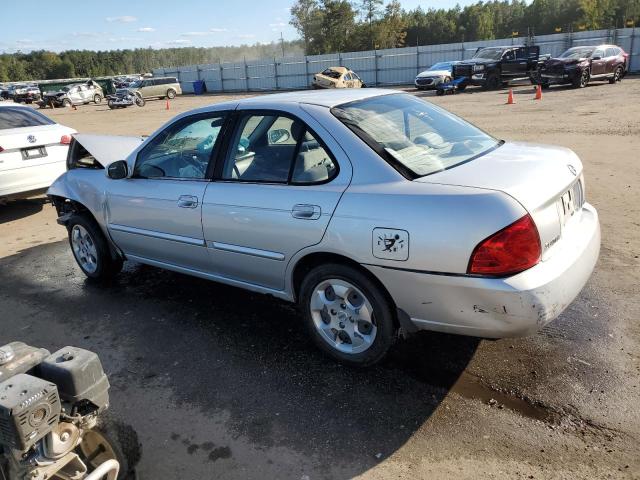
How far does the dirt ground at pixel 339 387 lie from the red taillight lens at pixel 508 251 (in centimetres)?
85

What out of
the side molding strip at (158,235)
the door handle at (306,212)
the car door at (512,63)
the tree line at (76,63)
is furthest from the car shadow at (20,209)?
the tree line at (76,63)

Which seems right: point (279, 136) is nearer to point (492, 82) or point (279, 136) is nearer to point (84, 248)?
point (84, 248)

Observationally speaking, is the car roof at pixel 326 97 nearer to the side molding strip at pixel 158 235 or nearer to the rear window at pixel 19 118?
the side molding strip at pixel 158 235

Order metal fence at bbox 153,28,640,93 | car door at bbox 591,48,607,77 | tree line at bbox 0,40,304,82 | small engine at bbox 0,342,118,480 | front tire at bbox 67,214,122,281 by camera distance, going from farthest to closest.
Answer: tree line at bbox 0,40,304,82
metal fence at bbox 153,28,640,93
car door at bbox 591,48,607,77
front tire at bbox 67,214,122,281
small engine at bbox 0,342,118,480

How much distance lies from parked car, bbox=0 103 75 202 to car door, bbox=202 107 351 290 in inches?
205

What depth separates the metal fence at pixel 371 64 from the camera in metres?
32.7

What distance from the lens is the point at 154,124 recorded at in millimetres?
21500

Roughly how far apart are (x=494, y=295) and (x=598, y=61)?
24460 millimetres

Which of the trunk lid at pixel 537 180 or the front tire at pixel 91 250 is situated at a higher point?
the trunk lid at pixel 537 180

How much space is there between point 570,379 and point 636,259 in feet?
7.45

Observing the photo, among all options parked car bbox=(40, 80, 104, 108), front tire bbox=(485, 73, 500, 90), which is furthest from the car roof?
parked car bbox=(40, 80, 104, 108)

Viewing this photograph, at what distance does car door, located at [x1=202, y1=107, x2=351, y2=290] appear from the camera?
3236mm

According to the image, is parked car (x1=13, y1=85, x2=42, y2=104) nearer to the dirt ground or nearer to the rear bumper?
the dirt ground

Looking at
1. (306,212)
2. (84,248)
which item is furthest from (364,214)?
(84,248)
